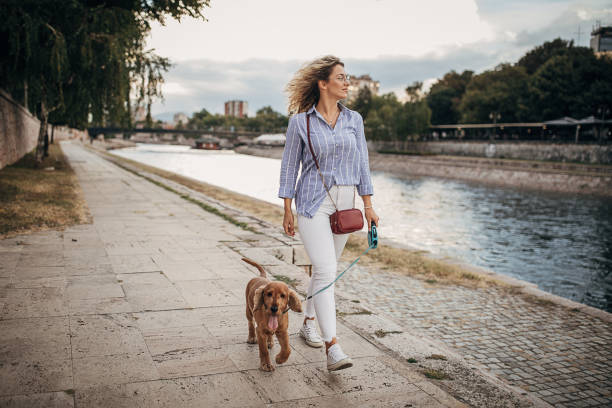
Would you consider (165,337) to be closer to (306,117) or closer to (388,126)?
(306,117)

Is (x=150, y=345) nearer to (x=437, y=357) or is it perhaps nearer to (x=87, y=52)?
(x=437, y=357)

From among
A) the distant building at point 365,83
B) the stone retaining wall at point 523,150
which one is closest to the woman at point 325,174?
the stone retaining wall at point 523,150

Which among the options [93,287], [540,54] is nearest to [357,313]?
[93,287]

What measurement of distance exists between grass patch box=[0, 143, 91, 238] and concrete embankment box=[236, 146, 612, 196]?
95.4 feet

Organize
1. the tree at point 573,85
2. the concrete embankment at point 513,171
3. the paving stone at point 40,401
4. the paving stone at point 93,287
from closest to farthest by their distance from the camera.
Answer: the paving stone at point 40,401, the paving stone at point 93,287, the concrete embankment at point 513,171, the tree at point 573,85

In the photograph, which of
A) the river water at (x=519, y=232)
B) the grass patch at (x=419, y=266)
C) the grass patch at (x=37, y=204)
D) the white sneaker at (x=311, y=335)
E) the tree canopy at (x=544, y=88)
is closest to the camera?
the white sneaker at (x=311, y=335)

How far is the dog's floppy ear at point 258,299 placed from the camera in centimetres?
299

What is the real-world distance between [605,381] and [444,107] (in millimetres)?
78687

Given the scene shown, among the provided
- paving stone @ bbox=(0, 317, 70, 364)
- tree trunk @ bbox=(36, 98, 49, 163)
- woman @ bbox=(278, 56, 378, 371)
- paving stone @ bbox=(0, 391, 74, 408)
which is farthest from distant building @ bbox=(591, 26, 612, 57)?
paving stone @ bbox=(0, 391, 74, 408)

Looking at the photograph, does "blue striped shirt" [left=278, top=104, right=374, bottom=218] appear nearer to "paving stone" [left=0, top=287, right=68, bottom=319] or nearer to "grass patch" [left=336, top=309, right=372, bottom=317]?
"grass patch" [left=336, top=309, right=372, bottom=317]

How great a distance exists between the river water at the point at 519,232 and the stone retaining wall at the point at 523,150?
13595 millimetres

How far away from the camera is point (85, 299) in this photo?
4.35 m

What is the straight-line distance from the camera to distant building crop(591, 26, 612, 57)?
83.1 meters

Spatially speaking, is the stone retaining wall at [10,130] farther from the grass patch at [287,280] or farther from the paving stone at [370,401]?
the paving stone at [370,401]
